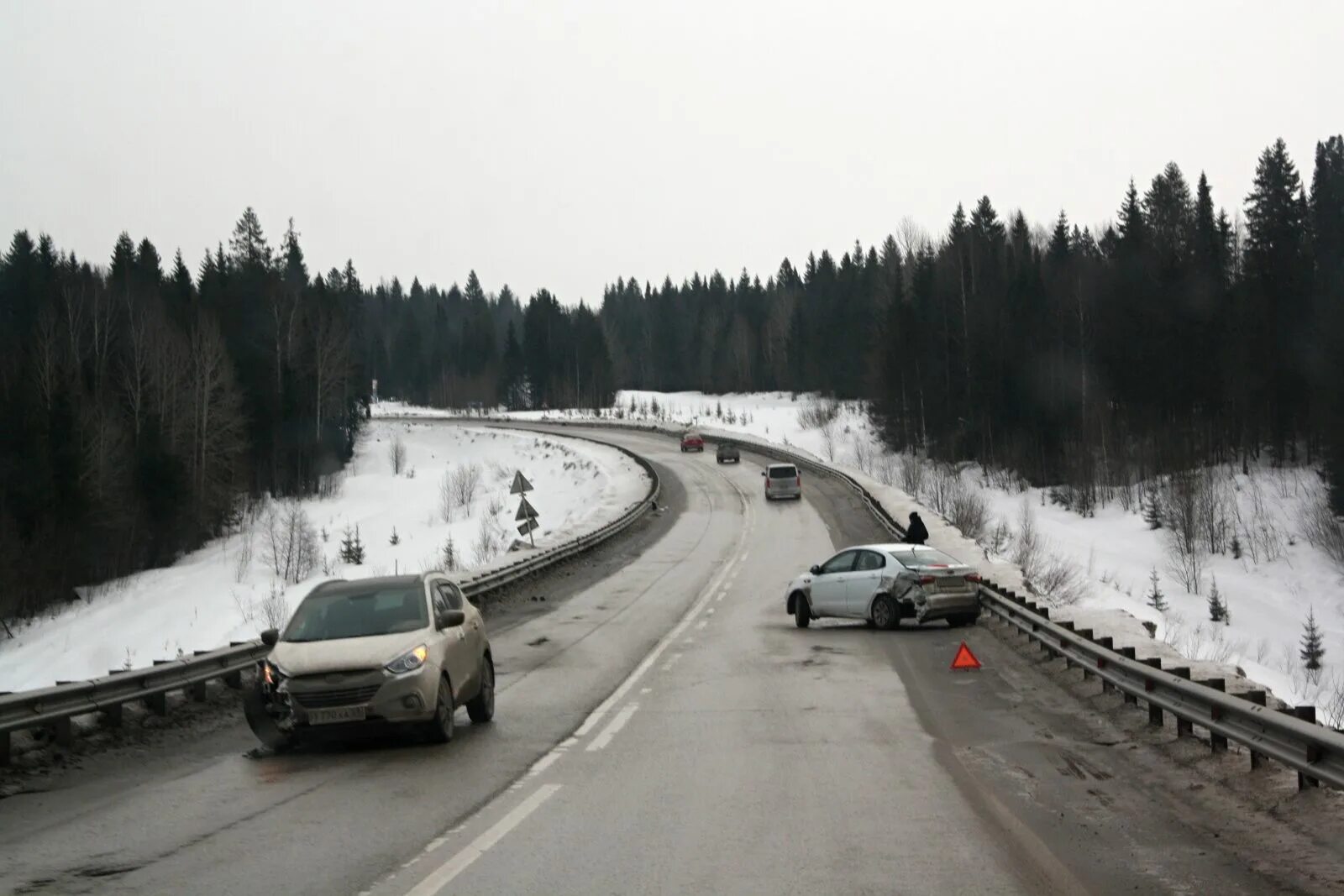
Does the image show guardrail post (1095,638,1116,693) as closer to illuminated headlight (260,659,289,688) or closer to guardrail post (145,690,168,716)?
illuminated headlight (260,659,289,688)

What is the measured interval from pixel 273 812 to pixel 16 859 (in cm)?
176

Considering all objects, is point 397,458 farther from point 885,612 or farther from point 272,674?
point 272,674

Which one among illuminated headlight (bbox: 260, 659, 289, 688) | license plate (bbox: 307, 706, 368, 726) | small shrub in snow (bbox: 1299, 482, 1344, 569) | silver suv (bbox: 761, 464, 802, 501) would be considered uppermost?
silver suv (bbox: 761, 464, 802, 501)

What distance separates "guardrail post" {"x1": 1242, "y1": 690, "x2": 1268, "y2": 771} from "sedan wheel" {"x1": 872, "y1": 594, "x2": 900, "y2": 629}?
1240 centimetres

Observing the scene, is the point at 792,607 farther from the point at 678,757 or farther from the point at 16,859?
the point at 16,859

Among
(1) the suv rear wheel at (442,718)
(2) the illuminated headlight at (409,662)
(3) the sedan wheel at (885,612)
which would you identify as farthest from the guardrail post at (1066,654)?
(2) the illuminated headlight at (409,662)

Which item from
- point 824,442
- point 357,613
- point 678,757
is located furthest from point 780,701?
point 824,442

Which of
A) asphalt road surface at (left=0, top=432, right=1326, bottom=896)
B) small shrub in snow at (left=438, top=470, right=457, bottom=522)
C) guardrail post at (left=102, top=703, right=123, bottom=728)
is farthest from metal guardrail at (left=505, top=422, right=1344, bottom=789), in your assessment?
small shrub in snow at (left=438, top=470, right=457, bottom=522)

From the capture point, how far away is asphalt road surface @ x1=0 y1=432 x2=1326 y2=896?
283 inches

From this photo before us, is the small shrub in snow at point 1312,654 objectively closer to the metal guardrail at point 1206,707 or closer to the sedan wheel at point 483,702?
the metal guardrail at point 1206,707

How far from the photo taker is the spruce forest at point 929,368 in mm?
65500

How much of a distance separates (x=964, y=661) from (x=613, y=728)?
6.70m

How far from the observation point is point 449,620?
1291 centimetres

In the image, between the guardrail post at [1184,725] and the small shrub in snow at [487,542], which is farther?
the small shrub in snow at [487,542]
